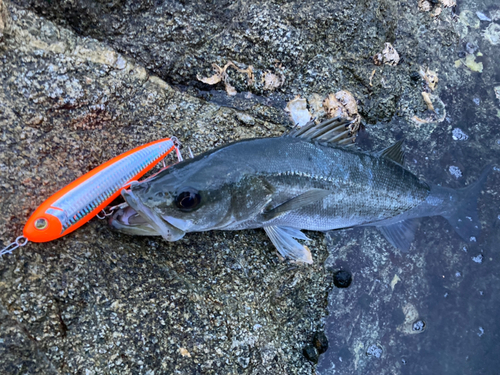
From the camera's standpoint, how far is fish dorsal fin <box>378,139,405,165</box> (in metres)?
3.70

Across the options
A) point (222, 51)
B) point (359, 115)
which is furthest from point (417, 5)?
point (222, 51)

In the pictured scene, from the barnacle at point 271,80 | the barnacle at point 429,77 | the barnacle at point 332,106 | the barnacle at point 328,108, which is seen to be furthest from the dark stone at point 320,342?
the barnacle at point 429,77

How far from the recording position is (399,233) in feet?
12.7

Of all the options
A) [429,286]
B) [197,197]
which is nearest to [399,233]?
[429,286]

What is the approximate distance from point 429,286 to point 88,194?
333cm

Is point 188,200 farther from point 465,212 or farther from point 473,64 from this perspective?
point 473,64

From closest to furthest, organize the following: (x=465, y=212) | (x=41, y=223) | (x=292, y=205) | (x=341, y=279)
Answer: (x=41, y=223) < (x=292, y=205) < (x=341, y=279) < (x=465, y=212)

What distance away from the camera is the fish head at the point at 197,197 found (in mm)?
2752

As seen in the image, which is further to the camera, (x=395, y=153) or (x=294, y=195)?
(x=395, y=153)

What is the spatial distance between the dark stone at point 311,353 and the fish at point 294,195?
77 cm

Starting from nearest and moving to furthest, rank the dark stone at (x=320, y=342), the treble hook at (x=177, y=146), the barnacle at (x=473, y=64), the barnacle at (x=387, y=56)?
the treble hook at (x=177, y=146)
the dark stone at (x=320, y=342)
the barnacle at (x=387, y=56)
the barnacle at (x=473, y=64)

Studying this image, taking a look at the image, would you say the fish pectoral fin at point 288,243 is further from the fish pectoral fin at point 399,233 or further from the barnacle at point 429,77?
the barnacle at point 429,77

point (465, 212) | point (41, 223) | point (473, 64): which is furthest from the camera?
point (473, 64)

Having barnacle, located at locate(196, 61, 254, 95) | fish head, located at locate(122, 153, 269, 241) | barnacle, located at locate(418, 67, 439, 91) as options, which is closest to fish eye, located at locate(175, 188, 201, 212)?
fish head, located at locate(122, 153, 269, 241)
